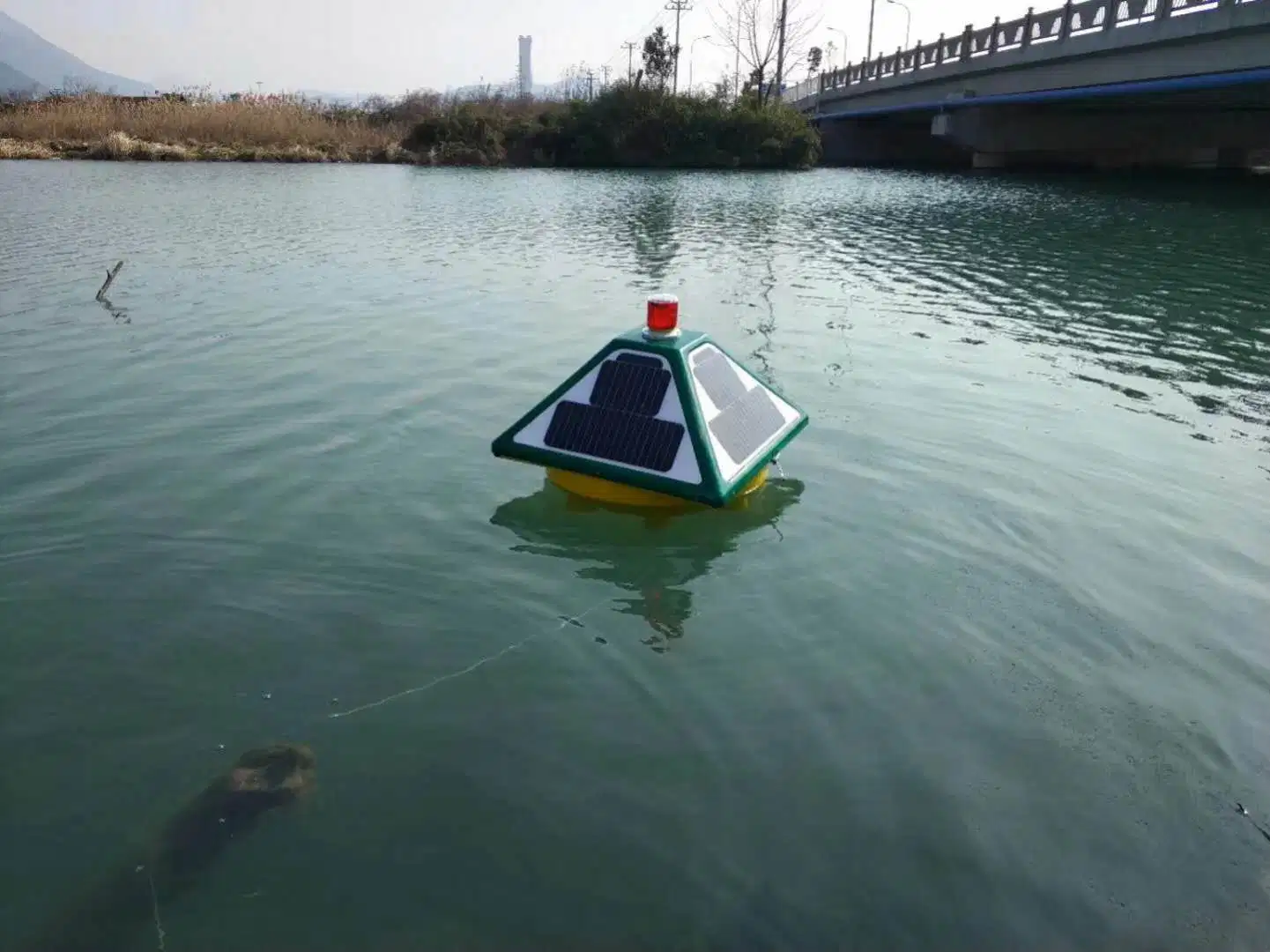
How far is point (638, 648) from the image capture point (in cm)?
565

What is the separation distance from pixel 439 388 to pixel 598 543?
14.0ft

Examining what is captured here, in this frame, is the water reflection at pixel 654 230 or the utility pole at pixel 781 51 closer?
the water reflection at pixel 654 230

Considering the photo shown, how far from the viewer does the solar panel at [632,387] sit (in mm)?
6988

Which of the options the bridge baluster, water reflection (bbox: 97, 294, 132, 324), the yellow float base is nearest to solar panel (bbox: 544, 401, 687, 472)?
the yellow float base

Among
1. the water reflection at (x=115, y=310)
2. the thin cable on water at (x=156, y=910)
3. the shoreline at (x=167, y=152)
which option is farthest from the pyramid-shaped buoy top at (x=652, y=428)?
the shoreline at (x=167, y=152)

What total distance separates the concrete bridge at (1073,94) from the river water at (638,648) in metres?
19.0

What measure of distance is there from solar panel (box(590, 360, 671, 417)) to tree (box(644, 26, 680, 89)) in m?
62.9

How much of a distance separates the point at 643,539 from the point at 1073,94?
33.5 metres

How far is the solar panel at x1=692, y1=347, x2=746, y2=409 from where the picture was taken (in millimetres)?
7133

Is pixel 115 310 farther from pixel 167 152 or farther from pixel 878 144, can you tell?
pixel 878 144

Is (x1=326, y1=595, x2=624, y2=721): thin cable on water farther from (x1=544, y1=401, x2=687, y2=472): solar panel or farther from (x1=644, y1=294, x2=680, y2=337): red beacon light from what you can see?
(x1=644, y1=294, x2=680, y2=337): red beacon light

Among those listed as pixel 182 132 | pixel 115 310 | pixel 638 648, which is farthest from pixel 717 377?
pixel 182 132

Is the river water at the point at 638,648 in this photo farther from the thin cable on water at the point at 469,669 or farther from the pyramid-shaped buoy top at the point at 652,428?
the pyramid-shaped buoy top at the point at 652,428

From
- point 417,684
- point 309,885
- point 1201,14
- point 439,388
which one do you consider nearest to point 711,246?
point 439,388
